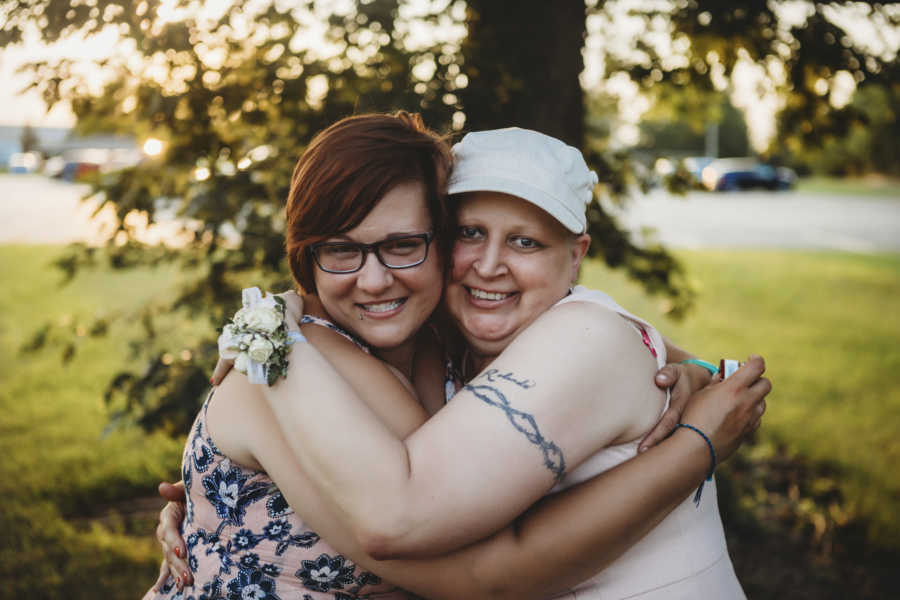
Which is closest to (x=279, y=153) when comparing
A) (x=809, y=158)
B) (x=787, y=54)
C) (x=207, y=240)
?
(x=207, y=240)

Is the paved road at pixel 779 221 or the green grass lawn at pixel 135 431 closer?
the green grass lawn at pixel 135 431

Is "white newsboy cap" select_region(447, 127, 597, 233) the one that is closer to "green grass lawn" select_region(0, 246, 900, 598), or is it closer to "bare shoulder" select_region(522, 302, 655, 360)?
"bare shoulder" select_region(522, 302, 655, 360)

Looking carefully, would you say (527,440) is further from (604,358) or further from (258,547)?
(258,547)

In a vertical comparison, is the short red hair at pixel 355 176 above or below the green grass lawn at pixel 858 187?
above

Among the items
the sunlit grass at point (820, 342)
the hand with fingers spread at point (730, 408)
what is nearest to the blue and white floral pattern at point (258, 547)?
the hand with fingers spread at point (730, 408)

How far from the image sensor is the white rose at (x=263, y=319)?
1.73 metres

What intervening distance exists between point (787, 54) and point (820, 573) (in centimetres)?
320

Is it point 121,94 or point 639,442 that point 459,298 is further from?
point 121,94

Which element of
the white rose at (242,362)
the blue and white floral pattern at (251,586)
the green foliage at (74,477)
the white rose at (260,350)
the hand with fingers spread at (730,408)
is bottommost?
the green foliage at (74,477)

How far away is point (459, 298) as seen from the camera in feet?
7.35

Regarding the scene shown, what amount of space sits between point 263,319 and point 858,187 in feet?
145

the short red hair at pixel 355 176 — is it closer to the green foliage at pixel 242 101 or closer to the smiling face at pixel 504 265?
the smiling face at pixel 504 265

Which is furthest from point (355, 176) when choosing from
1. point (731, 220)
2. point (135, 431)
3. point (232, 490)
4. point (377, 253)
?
point (731, 220)

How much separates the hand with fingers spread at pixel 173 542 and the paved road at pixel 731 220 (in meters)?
10.9
